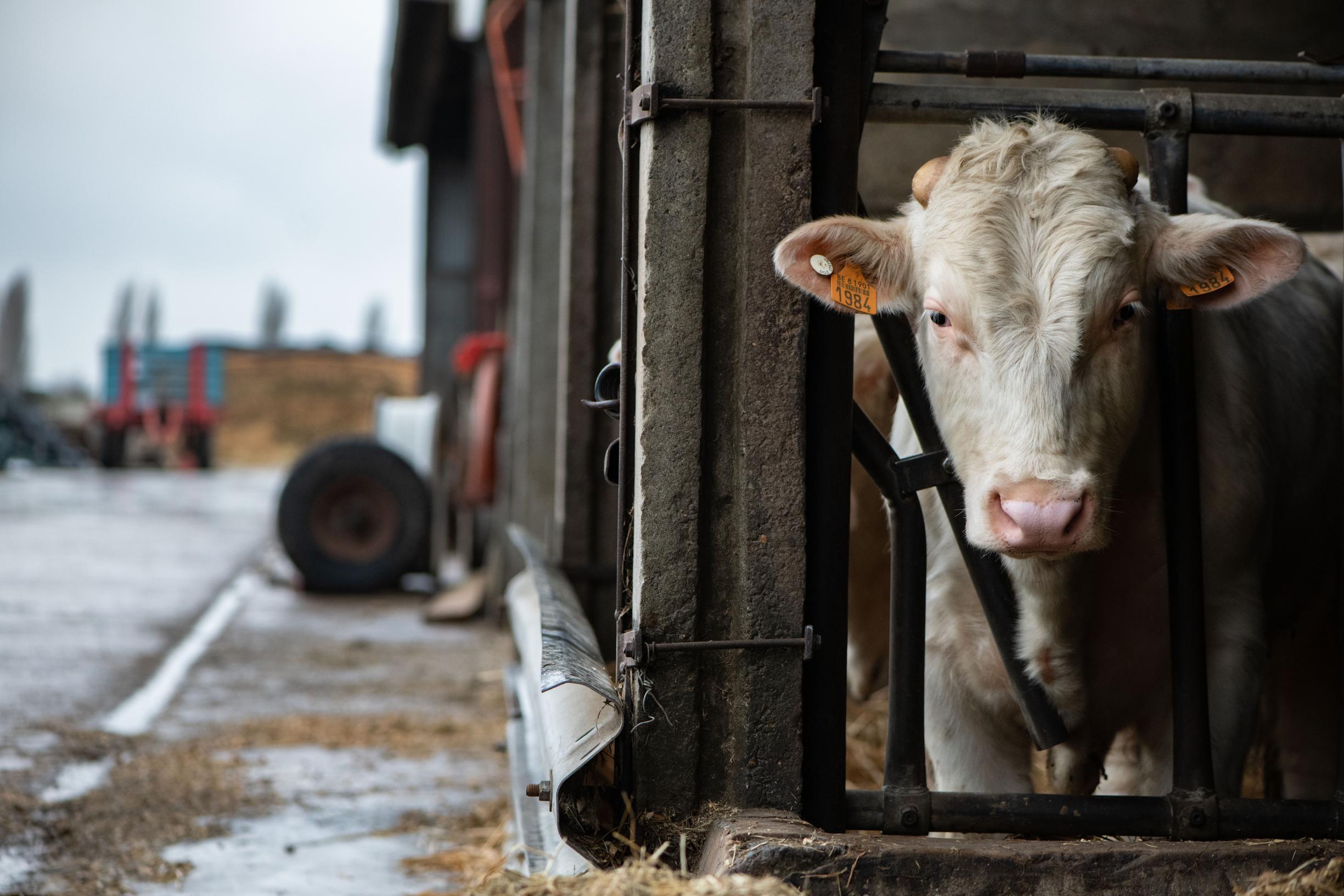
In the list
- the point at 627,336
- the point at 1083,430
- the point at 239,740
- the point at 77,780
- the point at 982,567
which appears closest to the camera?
the point at 1083,430

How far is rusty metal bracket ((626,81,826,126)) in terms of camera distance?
2502 millimetres

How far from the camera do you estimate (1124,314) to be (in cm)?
257

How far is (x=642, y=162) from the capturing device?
2598mm

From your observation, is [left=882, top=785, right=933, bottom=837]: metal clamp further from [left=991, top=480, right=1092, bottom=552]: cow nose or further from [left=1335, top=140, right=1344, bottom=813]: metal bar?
[left=1335, top=140, right=1344, bottom=813]: metal bar

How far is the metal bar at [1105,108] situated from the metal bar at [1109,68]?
0.04 meters

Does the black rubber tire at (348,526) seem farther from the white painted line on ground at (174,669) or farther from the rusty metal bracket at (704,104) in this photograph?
the rusty metal bracket at (704,104)

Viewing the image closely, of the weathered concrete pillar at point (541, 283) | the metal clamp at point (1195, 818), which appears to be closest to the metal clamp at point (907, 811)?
the metal clamp at point (1195, 818)

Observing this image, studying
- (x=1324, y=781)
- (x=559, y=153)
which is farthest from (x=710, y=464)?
(x=559, y=153)

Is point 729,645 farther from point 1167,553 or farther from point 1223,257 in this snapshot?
point 1223,257

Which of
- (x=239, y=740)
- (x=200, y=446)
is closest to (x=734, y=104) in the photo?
(x=239, y=740)

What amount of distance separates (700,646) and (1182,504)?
1015 mm

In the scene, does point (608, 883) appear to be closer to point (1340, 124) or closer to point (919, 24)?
point (1340, 124)

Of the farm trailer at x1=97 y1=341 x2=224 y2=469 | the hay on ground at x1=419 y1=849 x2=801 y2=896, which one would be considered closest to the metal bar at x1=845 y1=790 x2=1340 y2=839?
the hay on ground at x1=419 y1=849 x2=801 y2=896

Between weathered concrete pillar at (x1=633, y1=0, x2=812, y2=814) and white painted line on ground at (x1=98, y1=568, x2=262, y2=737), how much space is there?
3.37 meters
